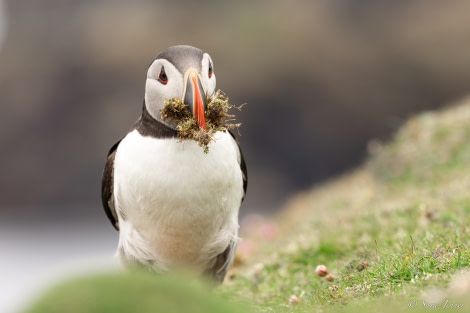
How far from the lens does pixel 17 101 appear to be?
2523 cm

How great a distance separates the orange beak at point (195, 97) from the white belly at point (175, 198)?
34 centimetres

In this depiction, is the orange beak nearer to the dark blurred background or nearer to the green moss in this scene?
the green moss

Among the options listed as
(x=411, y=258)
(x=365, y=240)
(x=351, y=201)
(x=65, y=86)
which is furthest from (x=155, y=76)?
(x=65, y=86)

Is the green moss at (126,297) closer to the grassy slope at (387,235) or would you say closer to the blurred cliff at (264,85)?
the grassy slope at (387,235)

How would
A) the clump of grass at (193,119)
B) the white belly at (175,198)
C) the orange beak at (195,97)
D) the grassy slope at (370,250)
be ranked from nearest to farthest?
the grassy slope at (370,250) < the orange beak at (195,97) < the clump of grass at (193,119) < the white belly at (175,198)

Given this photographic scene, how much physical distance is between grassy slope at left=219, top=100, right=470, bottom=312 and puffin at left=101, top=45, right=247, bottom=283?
31.8 inches

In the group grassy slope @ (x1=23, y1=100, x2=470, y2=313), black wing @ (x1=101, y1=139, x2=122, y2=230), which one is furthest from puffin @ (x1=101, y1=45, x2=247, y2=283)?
grassy slope @ (x1=23, y1=100, x2=470, y2=313)

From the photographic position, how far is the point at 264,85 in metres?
24.2

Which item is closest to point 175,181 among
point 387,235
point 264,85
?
point 387,235

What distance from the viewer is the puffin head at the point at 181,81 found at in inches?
222

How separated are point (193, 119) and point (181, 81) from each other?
31 cm

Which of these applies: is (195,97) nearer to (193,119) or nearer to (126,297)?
(193,119)

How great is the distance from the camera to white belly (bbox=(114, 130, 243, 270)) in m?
5.98

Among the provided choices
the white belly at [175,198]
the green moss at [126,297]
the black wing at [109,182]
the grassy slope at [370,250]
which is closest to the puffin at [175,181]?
the white belly at [175,198]
